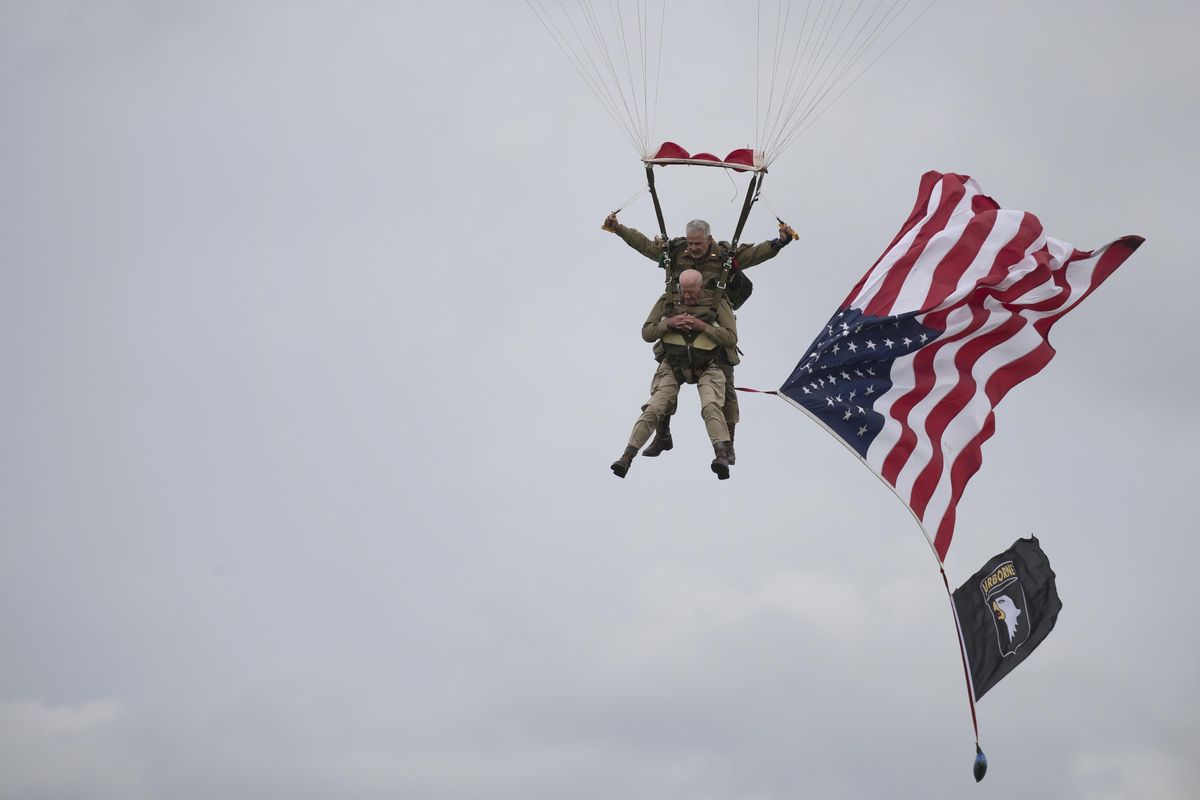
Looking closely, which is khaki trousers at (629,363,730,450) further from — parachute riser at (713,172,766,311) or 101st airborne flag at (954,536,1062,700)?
101st airborne flag at (954,536,1062,700)

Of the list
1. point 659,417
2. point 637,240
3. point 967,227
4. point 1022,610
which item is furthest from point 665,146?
point 1022,610

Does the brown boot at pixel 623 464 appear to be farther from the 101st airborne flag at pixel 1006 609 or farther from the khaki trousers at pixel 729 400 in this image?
the 101st airborne flag at pixel 1006 609

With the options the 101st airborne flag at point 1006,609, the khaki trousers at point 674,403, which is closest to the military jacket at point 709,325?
the khaki trousers at point 674,403

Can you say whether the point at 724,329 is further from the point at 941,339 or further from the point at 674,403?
the point at 941,339

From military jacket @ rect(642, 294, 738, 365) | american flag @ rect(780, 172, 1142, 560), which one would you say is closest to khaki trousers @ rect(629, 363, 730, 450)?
military jacket @ rect(642, 294, 738, 365)

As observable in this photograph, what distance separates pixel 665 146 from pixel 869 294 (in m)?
4.08

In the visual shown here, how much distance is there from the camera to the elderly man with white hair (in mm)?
19438

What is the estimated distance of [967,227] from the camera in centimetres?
2195

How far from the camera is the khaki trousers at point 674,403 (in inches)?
755

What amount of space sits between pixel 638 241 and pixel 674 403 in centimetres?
199

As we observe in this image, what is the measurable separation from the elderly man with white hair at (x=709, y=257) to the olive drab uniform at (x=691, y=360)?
17 centimetres

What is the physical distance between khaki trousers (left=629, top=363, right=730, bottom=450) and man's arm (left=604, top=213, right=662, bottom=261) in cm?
135

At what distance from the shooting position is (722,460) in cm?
1880

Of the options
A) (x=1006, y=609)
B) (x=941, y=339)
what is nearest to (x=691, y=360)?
(x=941, y=339)
